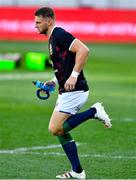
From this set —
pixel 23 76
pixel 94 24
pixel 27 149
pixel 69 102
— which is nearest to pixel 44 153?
pixel 27 149

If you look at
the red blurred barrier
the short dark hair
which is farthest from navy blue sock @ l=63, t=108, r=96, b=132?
the red blurred barrier

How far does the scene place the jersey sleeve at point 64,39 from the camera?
9.90 m

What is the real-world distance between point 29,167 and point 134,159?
1.69 m

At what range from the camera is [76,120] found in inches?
400

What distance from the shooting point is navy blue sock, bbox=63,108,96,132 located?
33.0 feet

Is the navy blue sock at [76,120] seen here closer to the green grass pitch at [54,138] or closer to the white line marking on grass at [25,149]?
the green grass pitch at [54,138]

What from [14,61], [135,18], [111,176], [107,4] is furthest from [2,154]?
[107,4]

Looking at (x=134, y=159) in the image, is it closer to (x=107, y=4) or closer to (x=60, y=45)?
(x=60, y=45)

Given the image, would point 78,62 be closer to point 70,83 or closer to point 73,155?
point 70,83

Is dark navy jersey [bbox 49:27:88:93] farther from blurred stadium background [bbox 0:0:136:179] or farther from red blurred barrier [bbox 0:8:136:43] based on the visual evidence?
red blurred barrier [bbox 0:8:136:43]

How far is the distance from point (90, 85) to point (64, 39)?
13909mm

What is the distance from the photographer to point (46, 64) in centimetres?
2938

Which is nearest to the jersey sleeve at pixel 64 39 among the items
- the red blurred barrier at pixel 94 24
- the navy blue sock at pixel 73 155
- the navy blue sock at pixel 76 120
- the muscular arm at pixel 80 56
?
the muscular arm at pixel 80 56

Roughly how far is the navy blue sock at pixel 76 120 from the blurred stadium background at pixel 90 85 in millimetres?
653
